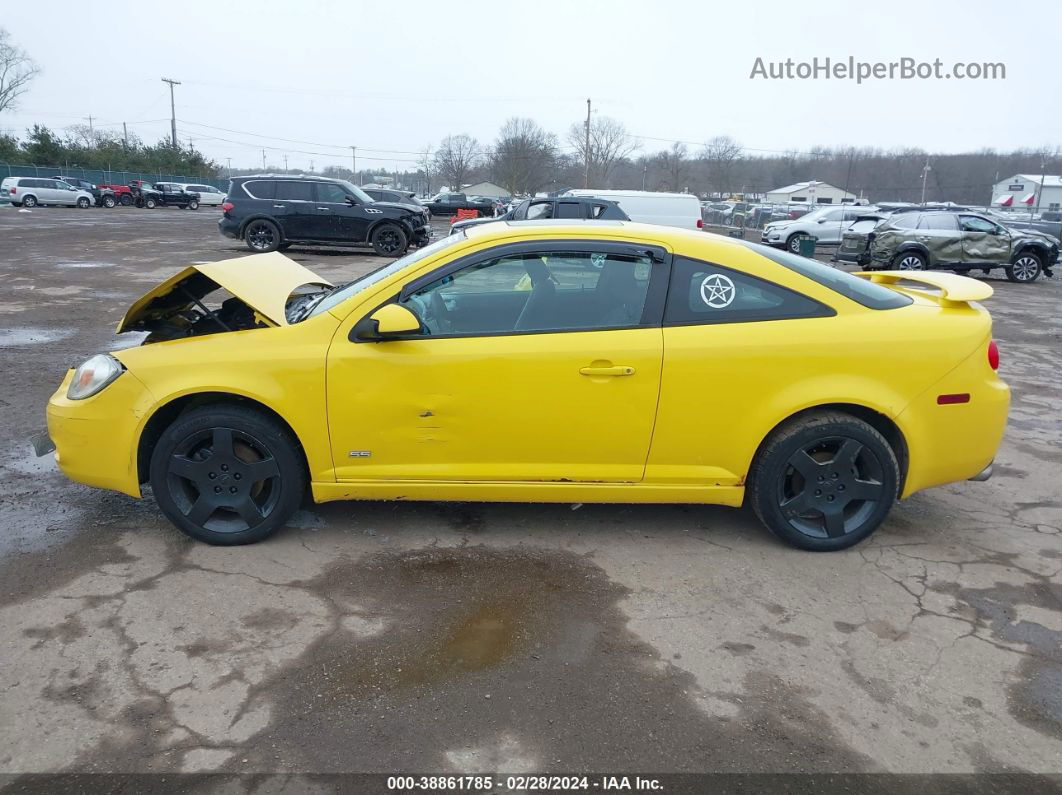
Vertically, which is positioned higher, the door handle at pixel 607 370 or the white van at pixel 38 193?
the white van at pixel 38 193

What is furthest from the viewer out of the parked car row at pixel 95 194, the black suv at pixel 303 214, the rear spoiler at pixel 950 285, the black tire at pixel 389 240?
the parked car row at pixel 95 194

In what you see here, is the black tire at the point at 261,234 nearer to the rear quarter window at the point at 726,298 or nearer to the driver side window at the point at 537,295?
the driver side window at the point at 537,295

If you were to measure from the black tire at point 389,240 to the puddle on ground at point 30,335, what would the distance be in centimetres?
1088

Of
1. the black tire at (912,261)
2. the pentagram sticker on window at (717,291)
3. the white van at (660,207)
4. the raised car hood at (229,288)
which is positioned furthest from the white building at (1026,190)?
the raised car hood at (229,288)

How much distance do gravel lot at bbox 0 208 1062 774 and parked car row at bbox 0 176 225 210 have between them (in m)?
44.6

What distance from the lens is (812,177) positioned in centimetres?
8994

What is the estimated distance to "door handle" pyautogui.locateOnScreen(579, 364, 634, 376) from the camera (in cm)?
361

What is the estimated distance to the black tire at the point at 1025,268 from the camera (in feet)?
58.7

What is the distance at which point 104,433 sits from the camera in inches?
147

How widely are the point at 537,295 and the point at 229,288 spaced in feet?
5.13

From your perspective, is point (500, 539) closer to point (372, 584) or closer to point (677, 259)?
point (372, 584)

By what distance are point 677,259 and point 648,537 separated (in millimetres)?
1441

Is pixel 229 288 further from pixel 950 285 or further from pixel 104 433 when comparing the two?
pixel 950 285

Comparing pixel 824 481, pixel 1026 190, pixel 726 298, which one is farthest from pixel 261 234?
pixel 1026 190
